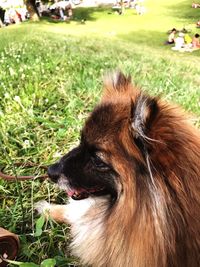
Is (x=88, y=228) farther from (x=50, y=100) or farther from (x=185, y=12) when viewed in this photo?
(x=185, y=12)

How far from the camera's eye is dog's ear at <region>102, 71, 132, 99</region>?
2.22 m

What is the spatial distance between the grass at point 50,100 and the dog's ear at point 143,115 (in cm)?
76

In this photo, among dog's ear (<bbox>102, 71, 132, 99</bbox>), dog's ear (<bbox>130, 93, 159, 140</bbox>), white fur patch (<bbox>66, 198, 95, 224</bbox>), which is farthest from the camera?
white fur patch (<bbox>66, 198, 95, 224</bbox>)

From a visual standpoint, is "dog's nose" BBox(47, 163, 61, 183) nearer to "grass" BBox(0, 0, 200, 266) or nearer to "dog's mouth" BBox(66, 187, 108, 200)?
"dog's mouth" BBox(66, 187, 108, 200)

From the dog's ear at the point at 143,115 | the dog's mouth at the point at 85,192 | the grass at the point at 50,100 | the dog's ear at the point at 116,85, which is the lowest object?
the grass at the point at 50,100

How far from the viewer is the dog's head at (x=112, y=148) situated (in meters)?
1.80

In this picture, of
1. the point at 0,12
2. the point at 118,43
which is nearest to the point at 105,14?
the point at 118,43

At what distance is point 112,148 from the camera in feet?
6.29

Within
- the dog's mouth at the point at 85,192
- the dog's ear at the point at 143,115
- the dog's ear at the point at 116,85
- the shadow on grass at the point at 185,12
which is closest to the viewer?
the dog's ear at the point at 143,115

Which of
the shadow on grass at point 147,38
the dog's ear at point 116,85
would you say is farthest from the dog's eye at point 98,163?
the shadow on grass at point 147,38

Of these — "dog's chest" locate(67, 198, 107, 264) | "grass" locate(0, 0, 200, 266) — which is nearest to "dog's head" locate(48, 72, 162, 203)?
"dog's chest" locate(67, 198, 107, 264)

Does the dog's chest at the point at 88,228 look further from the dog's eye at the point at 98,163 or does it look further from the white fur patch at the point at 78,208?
the dog's eye at the point at 98,163

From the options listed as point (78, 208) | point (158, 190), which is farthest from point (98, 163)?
point (78, 208)

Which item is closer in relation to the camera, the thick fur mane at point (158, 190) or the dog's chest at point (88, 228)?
the thick fur mane at point (158, 190)
